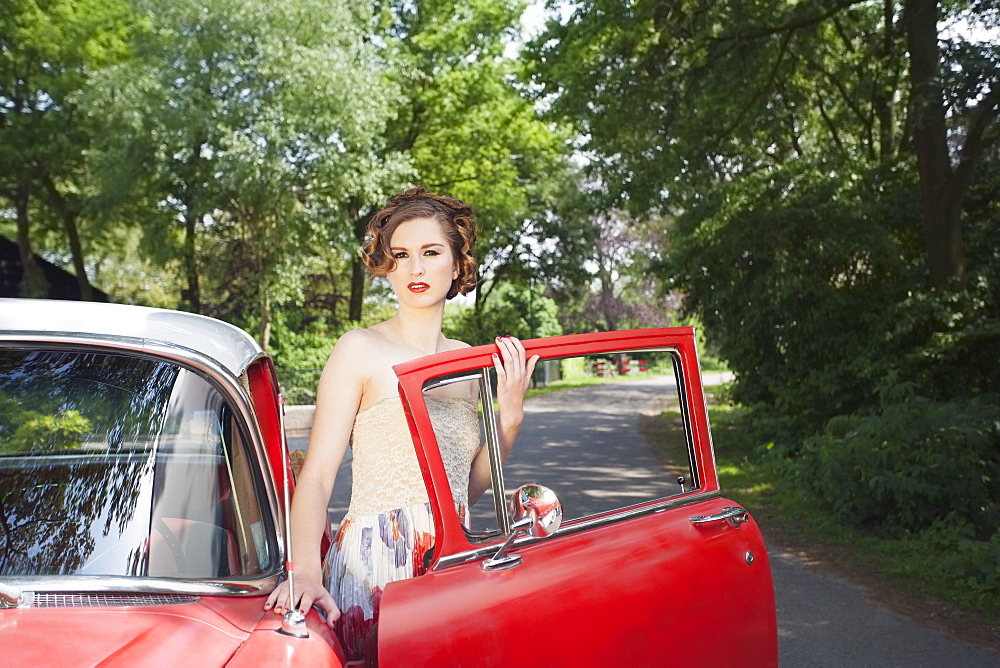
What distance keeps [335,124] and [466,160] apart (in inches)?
338

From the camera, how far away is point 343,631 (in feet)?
7.57

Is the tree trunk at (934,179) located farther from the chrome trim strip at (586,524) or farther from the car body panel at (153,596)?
the car body panel at (153,596)

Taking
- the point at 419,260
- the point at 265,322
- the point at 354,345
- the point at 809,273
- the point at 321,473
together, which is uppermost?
the point at 265,322

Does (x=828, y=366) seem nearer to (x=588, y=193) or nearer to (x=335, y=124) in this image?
(x=588, y=193)

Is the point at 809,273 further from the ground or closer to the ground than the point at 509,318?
closer to the ground

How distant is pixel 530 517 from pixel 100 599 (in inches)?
37.1

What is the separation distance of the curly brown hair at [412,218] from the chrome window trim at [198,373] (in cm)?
58

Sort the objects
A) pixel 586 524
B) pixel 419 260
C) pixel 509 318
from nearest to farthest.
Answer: pixel 586 524, pixel 419 260, pixel 509 318

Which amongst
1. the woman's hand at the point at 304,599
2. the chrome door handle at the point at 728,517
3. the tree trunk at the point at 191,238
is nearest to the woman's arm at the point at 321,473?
the woman's hand at the point at 304,599

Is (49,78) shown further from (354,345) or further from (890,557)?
(354,345)

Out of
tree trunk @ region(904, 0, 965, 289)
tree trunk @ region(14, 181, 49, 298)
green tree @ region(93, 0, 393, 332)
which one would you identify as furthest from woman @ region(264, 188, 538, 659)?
tree trunk @ region(14, 181, 49, 298)

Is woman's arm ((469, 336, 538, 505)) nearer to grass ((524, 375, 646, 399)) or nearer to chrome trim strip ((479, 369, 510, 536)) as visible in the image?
chrome trim strip ((479, 369, 510, 536))

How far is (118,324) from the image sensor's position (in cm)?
200

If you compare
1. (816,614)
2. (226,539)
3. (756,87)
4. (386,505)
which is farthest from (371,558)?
(756,87)
